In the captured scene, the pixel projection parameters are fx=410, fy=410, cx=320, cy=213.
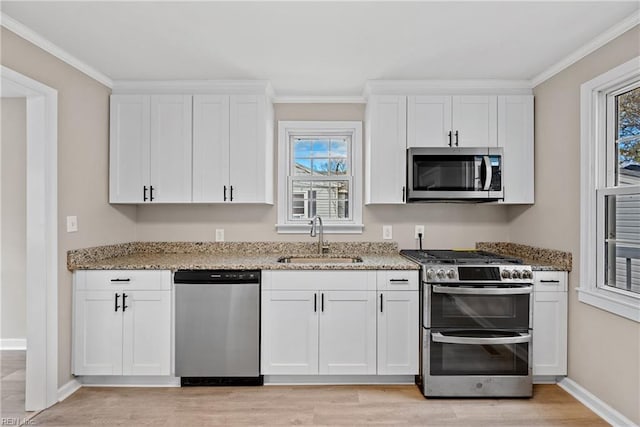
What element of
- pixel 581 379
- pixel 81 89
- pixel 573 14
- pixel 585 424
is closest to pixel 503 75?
pixel 573 14

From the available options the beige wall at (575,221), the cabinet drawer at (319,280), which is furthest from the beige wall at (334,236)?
the cabinet drawer at (319,280)

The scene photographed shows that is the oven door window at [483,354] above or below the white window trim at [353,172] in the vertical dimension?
below

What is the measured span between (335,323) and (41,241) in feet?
6.58

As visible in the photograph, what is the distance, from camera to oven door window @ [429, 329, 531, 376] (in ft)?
9.16

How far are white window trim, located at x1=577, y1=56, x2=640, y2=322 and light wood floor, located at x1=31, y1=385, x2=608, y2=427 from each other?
770 millimetres

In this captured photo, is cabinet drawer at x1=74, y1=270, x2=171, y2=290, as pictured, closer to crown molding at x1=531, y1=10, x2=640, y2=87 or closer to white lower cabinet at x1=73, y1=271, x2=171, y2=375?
white lower cabinet at x1=73, y1=271, x2=171, y2=375

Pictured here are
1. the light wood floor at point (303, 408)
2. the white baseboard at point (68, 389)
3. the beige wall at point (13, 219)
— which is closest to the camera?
the light wood floor at point (303, 408)

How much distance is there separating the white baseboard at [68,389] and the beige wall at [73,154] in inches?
1.4

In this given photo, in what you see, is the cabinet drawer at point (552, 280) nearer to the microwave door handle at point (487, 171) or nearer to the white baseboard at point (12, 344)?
the microwave door handle at point (487, 171)

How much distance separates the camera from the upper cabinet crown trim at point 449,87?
3.31 meters

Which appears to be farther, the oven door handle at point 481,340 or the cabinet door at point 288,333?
the cabinet door at point 288,333

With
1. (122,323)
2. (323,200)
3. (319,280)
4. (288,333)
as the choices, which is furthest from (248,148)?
(122,323)

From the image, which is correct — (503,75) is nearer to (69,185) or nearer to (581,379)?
(581,379)

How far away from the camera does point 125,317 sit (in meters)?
2.90
